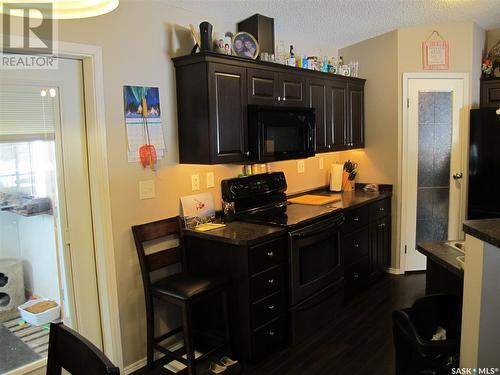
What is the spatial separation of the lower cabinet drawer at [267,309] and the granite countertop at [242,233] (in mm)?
422

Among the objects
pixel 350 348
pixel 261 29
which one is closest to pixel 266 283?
pixel 350 348

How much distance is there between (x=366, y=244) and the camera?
12.8ft

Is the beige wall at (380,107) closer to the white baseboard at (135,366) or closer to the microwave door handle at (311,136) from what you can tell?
the microwave door handle at (311,136)

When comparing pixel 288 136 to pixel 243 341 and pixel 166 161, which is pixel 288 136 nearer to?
pixel 166 161

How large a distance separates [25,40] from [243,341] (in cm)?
220

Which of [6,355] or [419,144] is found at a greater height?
[419,144]

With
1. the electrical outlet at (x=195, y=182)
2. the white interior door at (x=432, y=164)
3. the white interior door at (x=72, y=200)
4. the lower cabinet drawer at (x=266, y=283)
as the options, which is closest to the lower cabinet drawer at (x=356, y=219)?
the white interior door at (x=432, y=164)

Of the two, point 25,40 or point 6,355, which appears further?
point 6,355

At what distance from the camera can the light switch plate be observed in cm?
275

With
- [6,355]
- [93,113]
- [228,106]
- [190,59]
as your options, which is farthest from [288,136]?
[6,355]

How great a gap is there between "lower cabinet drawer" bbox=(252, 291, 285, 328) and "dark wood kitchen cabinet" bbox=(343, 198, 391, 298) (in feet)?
3.15

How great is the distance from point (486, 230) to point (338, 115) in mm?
2805

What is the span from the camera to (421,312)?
1.86 metres

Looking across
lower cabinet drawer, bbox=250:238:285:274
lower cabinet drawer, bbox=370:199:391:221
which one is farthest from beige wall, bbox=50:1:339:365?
lower cabinet drawer, bbox=370:199:391:221
